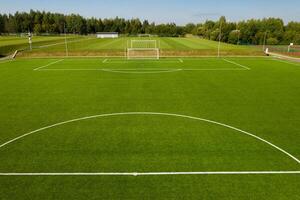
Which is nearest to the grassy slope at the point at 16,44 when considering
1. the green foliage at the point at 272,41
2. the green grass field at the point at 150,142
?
the green grass field at the point at 150,142

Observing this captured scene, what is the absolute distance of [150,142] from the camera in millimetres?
10695

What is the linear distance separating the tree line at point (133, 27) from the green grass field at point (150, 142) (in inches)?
3778

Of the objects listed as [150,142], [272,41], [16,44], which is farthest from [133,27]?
[150,142]

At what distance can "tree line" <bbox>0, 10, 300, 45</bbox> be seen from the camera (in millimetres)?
113125

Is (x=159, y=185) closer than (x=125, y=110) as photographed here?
Yes

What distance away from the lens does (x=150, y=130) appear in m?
11.9

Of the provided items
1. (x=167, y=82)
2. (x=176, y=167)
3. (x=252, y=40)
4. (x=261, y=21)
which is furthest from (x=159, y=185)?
(x=261, y=21)

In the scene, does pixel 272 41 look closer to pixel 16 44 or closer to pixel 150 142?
pixel 16 44

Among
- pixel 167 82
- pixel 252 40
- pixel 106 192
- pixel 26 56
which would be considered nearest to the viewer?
pixel 106 192

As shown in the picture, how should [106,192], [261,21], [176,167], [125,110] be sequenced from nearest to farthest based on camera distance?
[106,192] < [176,167] < [125,110] < [261,21]

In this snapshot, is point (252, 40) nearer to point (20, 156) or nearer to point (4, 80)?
point (4, 80)

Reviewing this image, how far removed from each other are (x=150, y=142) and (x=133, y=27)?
173 metres

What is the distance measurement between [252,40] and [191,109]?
10689cm

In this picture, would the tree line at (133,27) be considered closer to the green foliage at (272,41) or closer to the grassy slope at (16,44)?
the green foliage at (272,41)
